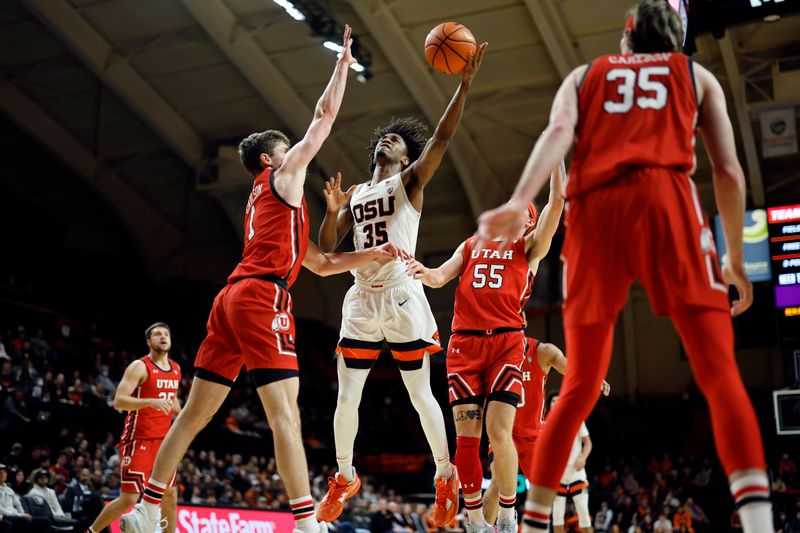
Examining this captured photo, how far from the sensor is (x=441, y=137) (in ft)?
20.2

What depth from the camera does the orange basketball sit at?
671 cm

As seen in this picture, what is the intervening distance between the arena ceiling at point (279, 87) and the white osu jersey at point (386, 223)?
1280cm

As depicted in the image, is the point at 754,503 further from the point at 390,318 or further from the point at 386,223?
the point at 386,223

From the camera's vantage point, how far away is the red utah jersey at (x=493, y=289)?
6.40m

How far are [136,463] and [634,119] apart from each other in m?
6.72

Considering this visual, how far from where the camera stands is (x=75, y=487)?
42.8 ft

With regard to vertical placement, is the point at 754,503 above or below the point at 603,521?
above

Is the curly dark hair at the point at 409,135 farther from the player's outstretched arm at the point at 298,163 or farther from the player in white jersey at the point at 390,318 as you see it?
the player's outstretched arm at the point at 298,163

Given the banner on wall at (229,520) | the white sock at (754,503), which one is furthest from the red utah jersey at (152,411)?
the white sock at (754,503)

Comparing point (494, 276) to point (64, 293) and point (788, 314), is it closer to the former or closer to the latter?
point (788, 314)

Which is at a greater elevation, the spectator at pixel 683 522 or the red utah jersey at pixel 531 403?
the red utah jersey at pixel 531 403

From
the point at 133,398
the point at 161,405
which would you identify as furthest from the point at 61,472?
the point at 161,405

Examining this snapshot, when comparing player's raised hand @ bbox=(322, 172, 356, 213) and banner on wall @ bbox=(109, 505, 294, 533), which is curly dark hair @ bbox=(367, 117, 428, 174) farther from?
banner on wall @ bbox=(109, 505, 294, 533)

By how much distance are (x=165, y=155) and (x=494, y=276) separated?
20.5 metres
